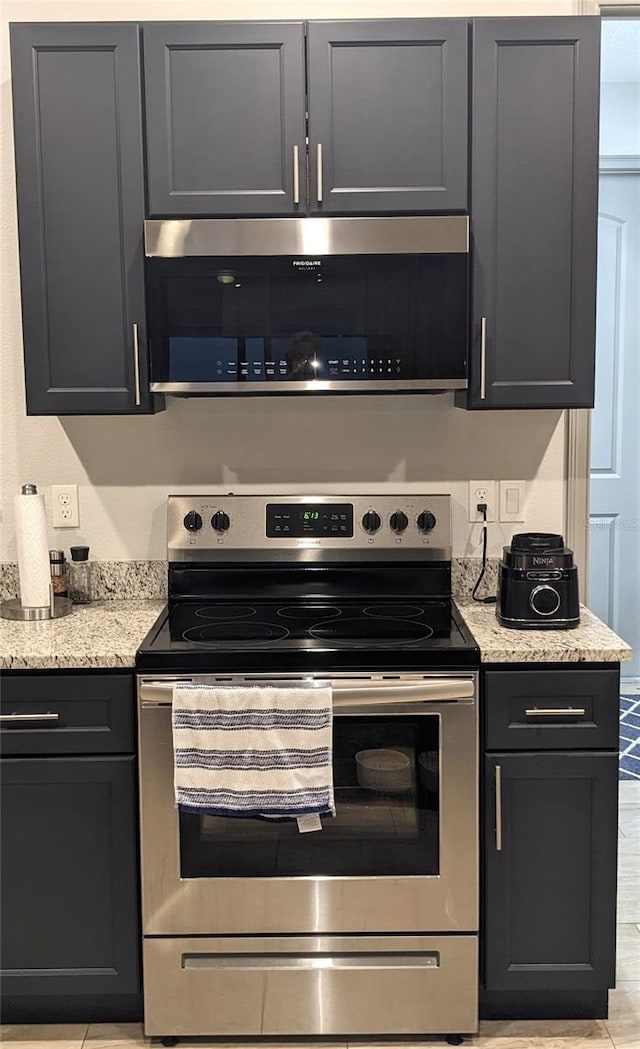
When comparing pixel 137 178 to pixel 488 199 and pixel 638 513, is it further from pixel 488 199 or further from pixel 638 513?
pixel 638 513

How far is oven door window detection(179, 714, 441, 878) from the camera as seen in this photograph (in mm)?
2209

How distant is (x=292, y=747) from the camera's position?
2152 mm

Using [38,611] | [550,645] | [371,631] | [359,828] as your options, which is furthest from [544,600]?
[38,611]

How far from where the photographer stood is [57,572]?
266cm

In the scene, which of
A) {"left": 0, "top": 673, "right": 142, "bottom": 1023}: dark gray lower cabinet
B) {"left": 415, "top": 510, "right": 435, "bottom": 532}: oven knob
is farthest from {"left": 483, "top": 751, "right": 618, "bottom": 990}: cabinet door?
{"left": 0, "top": 673, "right": 142, "bottom": 1023}: dark gray lower cabinet

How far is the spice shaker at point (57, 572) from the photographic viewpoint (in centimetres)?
265

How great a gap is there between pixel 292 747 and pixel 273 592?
0.60 meters

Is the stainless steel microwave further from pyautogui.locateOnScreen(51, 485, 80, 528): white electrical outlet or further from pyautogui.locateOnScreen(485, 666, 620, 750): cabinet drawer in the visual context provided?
pyautogui.locateOnScreen(485, 666, 620, 750): cabinet drawer

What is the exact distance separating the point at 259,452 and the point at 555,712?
1.06 m

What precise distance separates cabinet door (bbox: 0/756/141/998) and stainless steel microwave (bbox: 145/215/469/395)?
3.00 feet

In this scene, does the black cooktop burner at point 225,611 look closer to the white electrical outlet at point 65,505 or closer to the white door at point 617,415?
the white electrical outlet at point 65,505

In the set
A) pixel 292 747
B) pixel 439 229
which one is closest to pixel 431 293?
pixel 439 229

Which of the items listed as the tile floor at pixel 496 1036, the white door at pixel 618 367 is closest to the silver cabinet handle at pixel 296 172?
the tile floor at pixel 496 1036

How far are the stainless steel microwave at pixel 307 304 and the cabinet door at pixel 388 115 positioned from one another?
0.24ft
